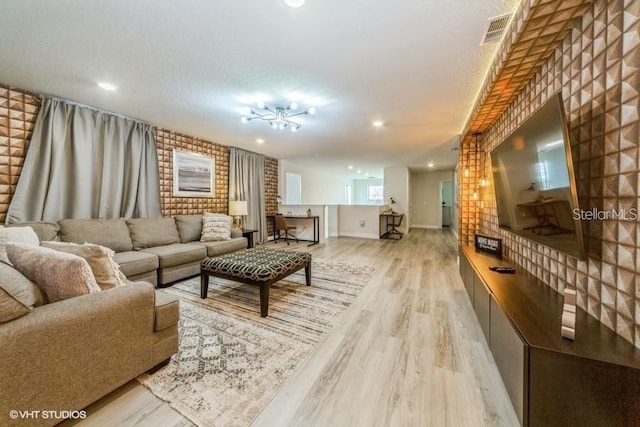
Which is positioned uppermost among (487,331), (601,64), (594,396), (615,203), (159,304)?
(601,64)

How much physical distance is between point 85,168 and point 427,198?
9.31 m

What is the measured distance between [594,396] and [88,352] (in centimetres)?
220

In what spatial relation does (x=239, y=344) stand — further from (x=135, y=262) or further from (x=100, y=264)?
(x=135, y=262)

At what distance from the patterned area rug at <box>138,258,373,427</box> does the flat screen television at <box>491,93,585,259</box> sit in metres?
1.69

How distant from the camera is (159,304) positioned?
58.4 inches

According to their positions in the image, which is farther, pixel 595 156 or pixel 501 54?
pixel 501 54

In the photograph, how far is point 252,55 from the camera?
1.94 metres

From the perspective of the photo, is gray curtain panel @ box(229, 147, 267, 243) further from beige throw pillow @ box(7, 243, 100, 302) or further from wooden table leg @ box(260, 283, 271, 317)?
beige throw pillow @ box(7, 243, 100, 302)

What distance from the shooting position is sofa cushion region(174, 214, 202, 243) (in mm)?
3766

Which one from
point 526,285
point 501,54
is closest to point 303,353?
point 526,285

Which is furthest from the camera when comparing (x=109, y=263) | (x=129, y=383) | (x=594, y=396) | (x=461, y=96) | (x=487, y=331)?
(x=461, y=96)

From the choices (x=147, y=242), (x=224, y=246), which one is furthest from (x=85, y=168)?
(x=224, y=246)

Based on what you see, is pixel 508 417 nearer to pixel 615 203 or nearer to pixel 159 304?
pixel 615 203

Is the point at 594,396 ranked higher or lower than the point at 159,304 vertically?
lower
